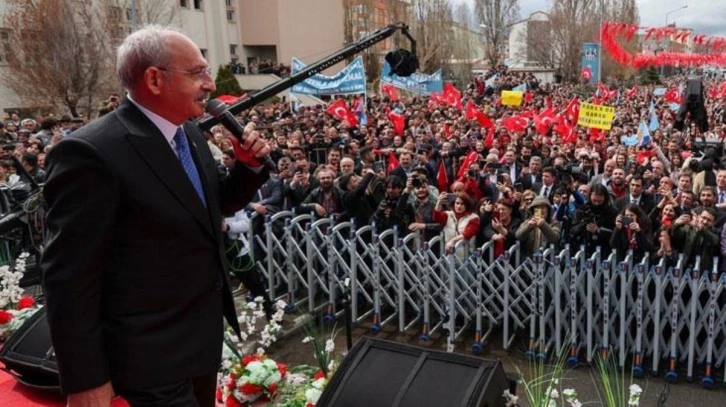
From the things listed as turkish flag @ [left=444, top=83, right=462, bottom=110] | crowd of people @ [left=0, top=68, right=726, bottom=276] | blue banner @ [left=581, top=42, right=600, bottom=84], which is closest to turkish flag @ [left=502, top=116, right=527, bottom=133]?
crowd of people @ [left=0, top=68, right=726, bottom=276]

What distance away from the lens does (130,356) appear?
1925 millimetres

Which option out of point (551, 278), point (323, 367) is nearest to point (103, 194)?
point (323, 367)

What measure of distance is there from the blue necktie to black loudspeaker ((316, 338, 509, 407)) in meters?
1.28

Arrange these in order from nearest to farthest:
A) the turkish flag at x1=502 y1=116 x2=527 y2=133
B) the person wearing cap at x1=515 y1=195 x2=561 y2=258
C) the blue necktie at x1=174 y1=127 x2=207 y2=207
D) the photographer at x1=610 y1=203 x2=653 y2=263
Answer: the blue necktie at x1=174 y1=127 x2=207 y2=207
the photographer at x1=610 y1=203 x2=653 y2=263
the person wearing cap at x1=515 y1=195 x2=561 y2=258
the turkish flag at x1=502 y1=116 x2=527 y2=133

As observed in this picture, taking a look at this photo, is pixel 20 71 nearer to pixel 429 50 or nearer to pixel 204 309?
pixel 204 309

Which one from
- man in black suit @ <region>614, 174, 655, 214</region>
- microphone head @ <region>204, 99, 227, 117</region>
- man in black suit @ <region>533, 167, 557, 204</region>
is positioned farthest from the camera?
man in black suit @ <region>533, 167, 557, 204</region>

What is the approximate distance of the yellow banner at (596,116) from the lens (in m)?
12.8

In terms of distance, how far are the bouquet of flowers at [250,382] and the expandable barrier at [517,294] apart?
293cm

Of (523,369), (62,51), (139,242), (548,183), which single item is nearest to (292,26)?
(62,51)

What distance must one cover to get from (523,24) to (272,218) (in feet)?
334

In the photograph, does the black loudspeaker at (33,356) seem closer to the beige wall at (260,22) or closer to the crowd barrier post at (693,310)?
the crowd barrier post at (693,310)

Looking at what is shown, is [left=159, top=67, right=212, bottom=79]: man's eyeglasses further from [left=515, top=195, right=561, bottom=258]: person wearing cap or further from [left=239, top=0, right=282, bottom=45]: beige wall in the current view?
[left=239, top=0, right=282, bottom=45]: beige wall

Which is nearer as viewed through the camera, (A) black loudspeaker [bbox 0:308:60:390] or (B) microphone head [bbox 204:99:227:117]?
(B) microphone head [bbox 204:99:227:117]

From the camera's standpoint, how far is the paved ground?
534cm
